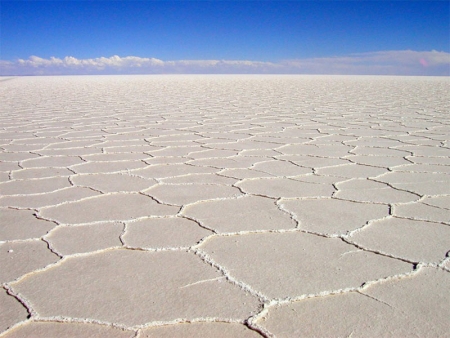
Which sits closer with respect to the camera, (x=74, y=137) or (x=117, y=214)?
(x=117, y=214)

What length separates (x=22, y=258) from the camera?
132 cm

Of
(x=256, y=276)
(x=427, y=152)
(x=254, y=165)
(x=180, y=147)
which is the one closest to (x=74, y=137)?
(x=180, y=147)

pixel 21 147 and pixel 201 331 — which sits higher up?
pixel 201 331

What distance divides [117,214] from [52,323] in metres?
0.73

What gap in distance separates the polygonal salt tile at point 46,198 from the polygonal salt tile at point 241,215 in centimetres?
49

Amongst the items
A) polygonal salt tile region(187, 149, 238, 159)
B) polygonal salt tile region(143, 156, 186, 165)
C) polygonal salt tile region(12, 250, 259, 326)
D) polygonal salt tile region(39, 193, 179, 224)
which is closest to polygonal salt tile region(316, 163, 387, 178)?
polygonal salt tile region(187, 149, 238, 159)

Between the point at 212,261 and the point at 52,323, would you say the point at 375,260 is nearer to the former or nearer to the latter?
the point at 212,261

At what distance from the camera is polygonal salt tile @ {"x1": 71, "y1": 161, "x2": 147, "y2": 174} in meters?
2.40

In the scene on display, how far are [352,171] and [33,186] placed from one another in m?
1.50

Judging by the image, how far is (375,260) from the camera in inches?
50.4

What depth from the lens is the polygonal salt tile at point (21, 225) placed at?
150cm

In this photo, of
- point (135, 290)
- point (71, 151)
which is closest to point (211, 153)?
point (71, 151)

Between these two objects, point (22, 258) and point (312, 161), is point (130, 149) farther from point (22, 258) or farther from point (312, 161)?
point (22, 258)

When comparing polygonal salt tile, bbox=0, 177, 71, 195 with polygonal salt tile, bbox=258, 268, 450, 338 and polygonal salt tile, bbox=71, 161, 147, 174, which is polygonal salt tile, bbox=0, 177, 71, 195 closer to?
polygonal salt tile, bbox=71, 161, 147, 174
